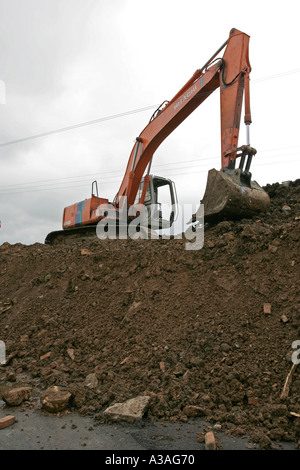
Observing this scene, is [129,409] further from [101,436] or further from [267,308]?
[267,308]

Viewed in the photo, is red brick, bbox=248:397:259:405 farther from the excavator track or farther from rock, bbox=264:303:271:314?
the excavator track

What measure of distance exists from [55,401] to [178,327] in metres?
1.60

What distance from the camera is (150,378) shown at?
3.42 m

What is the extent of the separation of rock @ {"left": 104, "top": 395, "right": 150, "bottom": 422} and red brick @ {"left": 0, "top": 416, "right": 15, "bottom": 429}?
781 mm

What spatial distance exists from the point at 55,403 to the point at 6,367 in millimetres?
1531

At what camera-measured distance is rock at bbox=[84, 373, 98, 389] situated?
3.46m

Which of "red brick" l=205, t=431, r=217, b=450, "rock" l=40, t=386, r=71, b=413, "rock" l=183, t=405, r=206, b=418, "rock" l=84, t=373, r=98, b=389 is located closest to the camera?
"red brick" l=205, t=431, r=217, b=450

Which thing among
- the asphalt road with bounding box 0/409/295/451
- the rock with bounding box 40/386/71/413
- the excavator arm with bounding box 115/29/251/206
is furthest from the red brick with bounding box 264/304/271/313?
the excavator arm with bounding box 115/29/251/206

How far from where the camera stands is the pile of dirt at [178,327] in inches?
121

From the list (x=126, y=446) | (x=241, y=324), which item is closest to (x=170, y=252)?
(x=241, y=324)

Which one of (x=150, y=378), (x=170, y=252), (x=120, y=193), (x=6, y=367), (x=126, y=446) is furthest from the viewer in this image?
(x=120, y=193)
